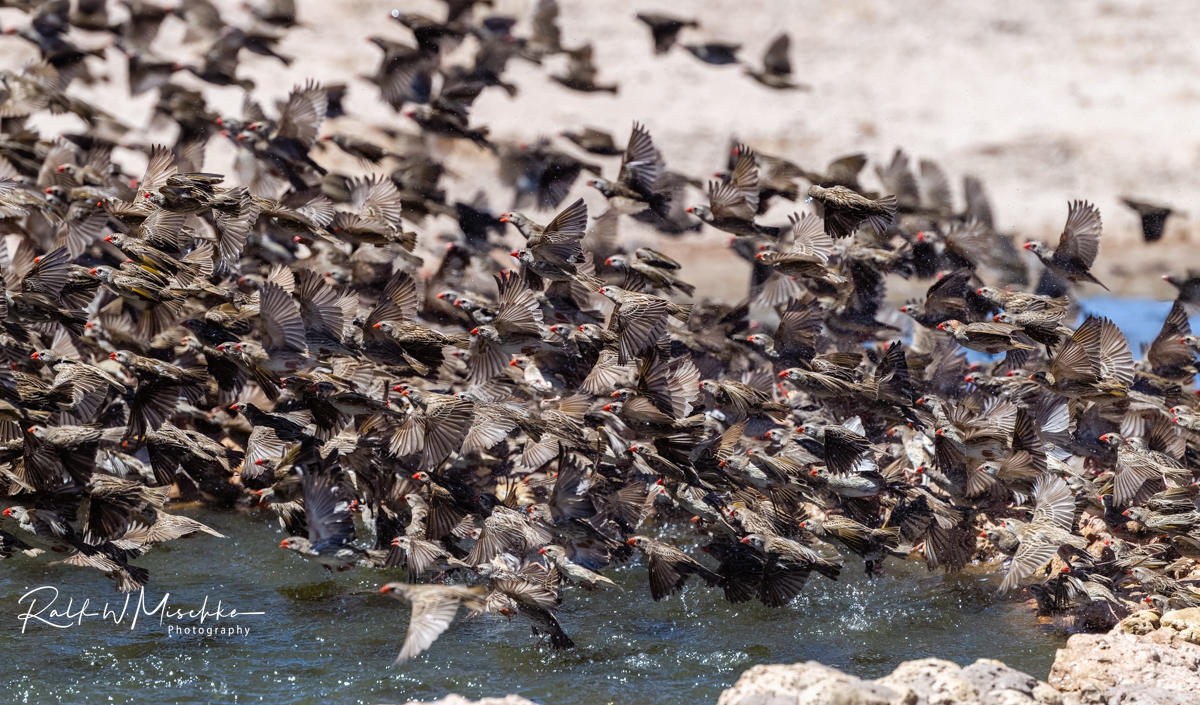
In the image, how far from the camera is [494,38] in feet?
46.2

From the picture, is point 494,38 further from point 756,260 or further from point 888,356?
point 888,356

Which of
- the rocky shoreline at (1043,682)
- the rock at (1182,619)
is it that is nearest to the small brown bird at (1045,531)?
the rocky shoreline at (1043,682)

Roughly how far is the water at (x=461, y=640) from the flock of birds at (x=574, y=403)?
32 cm

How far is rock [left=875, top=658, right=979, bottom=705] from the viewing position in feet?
19.4

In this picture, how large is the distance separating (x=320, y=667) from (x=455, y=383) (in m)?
3.26

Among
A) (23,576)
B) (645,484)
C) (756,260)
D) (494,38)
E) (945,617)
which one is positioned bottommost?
(23,576)

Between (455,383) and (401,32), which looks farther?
(401,32)

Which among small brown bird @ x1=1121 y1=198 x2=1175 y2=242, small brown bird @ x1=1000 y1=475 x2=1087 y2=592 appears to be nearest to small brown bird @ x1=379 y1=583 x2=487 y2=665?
small brown bird @ x1=1000 y1=475 x2=1087 y2=592

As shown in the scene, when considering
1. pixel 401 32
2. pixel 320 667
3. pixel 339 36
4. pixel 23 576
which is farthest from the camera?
pixel 401 32

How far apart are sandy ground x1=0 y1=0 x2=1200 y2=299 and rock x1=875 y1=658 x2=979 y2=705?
16.5 metres

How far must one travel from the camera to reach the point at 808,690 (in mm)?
5836

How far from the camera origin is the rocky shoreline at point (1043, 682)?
5898 millimetres

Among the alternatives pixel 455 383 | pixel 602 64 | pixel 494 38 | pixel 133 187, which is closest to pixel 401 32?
pixel 602 64

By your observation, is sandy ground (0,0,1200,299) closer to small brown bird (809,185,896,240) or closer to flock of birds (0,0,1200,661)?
flock of birds (0,0,1200,661)
